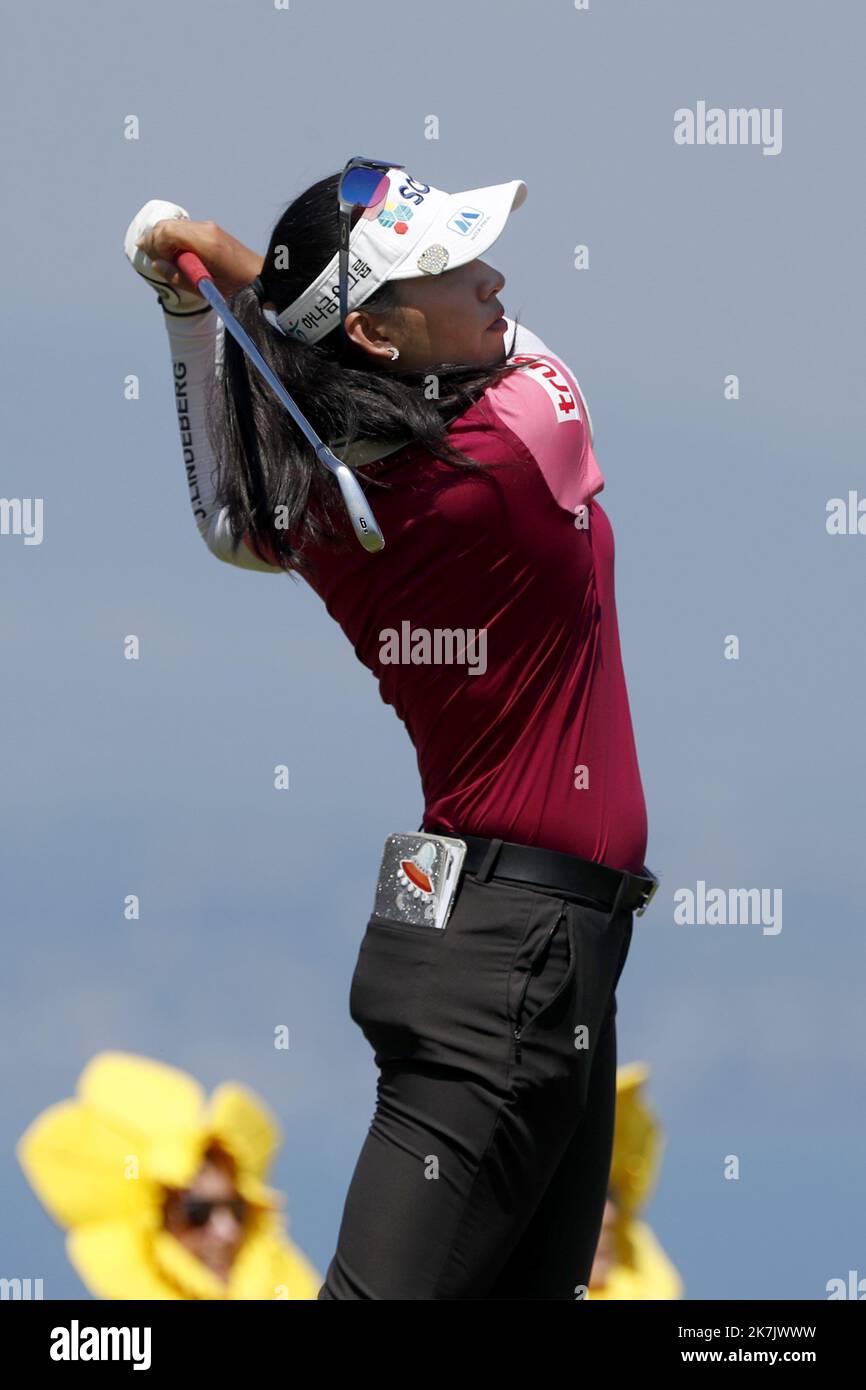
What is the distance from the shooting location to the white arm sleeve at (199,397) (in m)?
3.77

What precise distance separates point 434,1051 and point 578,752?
1.65ft

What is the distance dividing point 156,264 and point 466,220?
0.57 meters

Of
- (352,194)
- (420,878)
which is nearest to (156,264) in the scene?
(352,194)

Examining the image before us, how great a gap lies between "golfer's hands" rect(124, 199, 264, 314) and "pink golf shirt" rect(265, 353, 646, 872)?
54 centimetres

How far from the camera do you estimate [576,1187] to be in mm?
3541

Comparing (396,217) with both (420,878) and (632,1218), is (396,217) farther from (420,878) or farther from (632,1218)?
(632,1218)

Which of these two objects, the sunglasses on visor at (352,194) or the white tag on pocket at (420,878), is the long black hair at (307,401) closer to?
the sunglasses on visor at (352,194)

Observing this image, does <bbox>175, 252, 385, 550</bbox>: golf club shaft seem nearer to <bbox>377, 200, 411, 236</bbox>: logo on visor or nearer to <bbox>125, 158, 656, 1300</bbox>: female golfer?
<bbox>125, 158, 656, 1300</bbox>: female golfer

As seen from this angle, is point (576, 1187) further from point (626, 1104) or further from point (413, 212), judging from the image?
point (626, 1104)

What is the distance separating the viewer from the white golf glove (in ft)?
12.2

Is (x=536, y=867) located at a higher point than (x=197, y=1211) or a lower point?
higher

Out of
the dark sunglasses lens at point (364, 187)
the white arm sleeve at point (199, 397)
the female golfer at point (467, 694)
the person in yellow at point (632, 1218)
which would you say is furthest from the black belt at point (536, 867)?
the person in yellow at point (632, 1218)

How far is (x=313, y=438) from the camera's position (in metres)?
3.38
